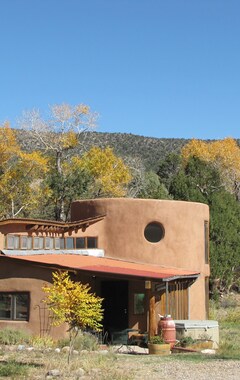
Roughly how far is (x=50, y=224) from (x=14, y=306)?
4.42 meters

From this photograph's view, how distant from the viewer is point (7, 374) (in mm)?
14266

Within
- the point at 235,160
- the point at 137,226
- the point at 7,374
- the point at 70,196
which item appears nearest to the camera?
the point at 7,374

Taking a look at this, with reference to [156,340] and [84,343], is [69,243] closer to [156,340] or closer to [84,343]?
[84,343]

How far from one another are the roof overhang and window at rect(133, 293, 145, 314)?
4.04m

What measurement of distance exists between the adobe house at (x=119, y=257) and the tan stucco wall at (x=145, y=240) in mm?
42

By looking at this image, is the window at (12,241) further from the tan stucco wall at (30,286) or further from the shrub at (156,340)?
the shrub at (156,340)

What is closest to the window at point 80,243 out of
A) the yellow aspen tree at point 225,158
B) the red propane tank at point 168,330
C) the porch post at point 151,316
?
the porch post at point 151,316

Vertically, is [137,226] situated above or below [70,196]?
below

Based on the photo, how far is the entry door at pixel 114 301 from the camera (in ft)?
83.6

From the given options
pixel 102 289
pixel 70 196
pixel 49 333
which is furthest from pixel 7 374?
pixel 70 196

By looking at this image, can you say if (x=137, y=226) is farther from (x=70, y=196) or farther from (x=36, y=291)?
(x=70, y=196)

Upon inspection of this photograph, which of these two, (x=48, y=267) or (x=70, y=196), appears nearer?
(x=48, y=267)

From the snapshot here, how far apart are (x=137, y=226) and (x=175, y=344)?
7056mm

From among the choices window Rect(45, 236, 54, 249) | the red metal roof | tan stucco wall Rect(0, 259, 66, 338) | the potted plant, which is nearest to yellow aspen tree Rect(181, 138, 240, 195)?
the red metal roof
